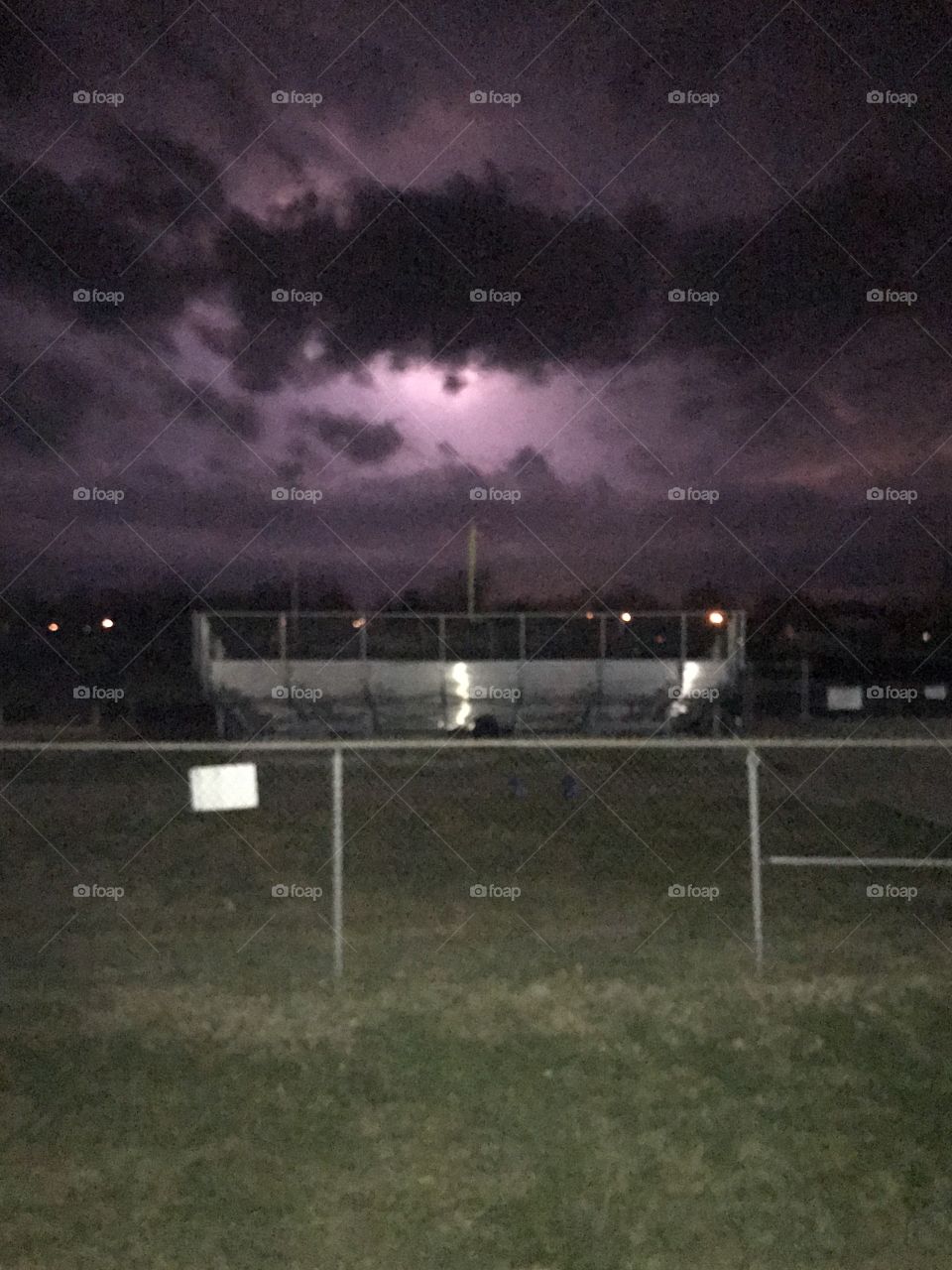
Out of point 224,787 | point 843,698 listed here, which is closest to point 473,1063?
point 224,787

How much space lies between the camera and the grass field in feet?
14.6

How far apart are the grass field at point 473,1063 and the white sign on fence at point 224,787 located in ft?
3.78

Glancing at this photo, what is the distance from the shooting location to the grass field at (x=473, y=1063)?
14.6 ft

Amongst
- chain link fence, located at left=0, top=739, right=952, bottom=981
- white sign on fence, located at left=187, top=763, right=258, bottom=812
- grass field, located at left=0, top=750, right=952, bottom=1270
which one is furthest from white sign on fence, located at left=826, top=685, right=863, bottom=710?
white sign on fence, located at left=187, top=763, right=258, bottom=812

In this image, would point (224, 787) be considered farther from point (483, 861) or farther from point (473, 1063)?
point (483, 861)

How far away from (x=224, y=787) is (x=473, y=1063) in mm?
2347

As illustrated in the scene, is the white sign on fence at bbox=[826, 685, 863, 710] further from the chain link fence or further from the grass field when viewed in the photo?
the grass field

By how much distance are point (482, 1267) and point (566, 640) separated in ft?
70.6

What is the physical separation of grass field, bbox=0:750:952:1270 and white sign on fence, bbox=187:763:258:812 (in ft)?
3.78

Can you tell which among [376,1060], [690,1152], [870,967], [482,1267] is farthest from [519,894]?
[482,1267]

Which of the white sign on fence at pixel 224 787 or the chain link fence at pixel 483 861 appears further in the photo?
the chain link fence at pixel 483 861

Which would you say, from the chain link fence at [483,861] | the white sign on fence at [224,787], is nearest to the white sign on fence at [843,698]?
the chain link fence at [483,861]

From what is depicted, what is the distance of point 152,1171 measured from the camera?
16.0ft

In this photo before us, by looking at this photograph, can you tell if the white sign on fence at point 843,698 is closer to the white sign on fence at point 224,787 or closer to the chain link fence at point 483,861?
the chain link fence at point 483,861
